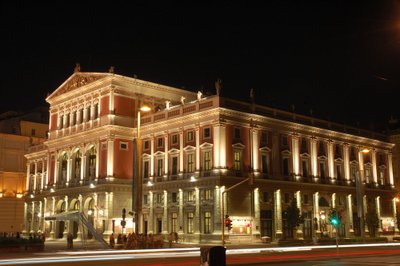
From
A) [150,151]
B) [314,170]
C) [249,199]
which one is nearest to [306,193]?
[314,170]

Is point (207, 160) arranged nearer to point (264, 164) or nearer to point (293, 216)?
point (264, 164)

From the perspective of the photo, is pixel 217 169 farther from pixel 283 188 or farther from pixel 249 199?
pixel 283 188

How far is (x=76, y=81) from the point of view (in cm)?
7694

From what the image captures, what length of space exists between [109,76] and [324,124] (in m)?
31.0

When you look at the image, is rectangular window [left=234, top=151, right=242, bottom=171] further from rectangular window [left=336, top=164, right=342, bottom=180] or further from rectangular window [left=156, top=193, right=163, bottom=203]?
rectangular window [left=336, top=164, right=342, bottom=180]

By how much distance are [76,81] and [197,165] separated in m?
Answer: 27.4

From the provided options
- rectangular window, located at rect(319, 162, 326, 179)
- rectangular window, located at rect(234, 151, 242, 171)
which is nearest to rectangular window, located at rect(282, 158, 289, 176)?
rectangular window, located at rect(319, 162, 326, 179)

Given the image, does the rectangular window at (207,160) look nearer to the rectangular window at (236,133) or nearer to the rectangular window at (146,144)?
the rectangular window at (236,133)

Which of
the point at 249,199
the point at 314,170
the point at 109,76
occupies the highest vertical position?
the point at 109,76

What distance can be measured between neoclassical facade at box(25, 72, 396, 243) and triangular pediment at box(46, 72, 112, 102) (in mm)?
154

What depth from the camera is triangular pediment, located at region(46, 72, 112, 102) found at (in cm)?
7244

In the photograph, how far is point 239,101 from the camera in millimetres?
61438

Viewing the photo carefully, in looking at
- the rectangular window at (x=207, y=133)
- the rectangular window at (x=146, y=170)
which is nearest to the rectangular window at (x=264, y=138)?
the rectangular window at (x=207, y=133)

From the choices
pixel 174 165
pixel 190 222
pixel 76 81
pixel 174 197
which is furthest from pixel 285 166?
pixel 76 81
